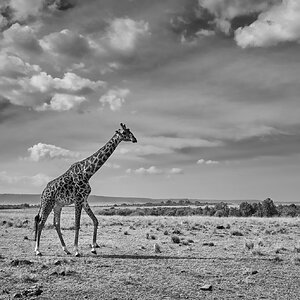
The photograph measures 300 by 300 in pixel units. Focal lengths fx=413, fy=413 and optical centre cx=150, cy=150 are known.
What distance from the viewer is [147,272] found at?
11.4 meters

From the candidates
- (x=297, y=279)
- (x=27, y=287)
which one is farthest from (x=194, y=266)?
(x=27, y=287)

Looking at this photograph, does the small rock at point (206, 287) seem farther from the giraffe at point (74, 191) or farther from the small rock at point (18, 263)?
the giraffe at point (74, 191)

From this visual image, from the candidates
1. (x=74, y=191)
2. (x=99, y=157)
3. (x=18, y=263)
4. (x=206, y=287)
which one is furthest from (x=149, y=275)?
(x=99, y=157)

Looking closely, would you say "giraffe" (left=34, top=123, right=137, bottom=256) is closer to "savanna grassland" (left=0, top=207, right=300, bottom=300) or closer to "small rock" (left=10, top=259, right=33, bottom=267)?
"savanna grassland" (left=0, top=207, right=300, bottom=300)

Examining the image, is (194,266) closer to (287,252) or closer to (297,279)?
(297,279)

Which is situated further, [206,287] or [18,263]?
[18,263]

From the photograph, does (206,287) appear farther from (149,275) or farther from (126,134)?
(126,134)

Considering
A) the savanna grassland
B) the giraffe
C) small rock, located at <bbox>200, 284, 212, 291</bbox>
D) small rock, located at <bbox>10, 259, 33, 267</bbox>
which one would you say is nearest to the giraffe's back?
the giraffe

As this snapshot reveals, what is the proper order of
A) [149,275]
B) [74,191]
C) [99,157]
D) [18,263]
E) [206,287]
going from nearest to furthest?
1. [206,287]
2. [149,275]
3. [18,263]
4. [74,191]
5. [99,157]

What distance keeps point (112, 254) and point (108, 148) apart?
13.1 ft

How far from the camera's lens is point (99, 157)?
1577 cm

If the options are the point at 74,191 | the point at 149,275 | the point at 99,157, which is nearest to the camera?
the point at 149,275

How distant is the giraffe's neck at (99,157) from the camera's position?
15484 mm

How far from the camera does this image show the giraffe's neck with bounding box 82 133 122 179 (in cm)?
1548
